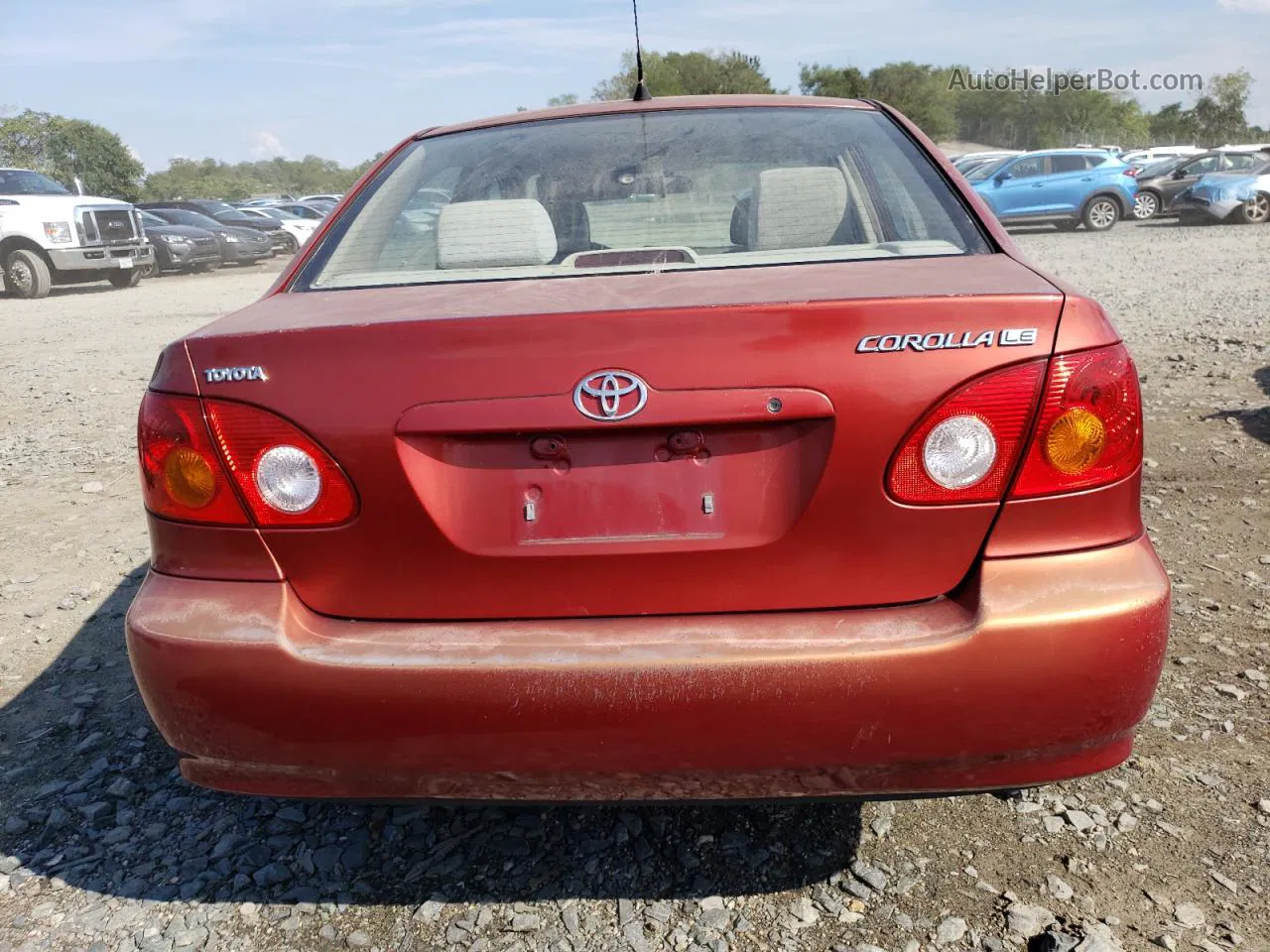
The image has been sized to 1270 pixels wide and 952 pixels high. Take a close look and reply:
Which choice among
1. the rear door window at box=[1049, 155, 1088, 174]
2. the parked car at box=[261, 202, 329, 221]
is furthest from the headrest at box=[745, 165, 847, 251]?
the parked car at box=[261, 202, 329, 221]

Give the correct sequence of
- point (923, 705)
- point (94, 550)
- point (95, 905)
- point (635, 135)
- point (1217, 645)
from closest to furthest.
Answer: point (923, 705), point (95, 905), point (635, 135), point (1217, 645), point (94, 550)

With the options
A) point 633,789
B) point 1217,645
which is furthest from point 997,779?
point 1217,645

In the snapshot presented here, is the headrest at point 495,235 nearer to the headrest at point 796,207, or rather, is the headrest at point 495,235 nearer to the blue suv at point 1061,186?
the headrest at point 796,207

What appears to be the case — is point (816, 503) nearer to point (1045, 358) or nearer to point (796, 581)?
point (796, 581)

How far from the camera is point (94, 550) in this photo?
14.7 ft

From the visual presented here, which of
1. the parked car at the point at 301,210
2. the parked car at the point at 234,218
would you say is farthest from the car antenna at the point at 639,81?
the parked car at the point at 301,210

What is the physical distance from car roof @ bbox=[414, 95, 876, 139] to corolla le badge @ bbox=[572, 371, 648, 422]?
143 centimetres

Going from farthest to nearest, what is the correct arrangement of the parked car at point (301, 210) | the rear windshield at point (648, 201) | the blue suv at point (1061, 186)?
the parked car at point (301, 210)
the blue suv at point (1061, 186)
the rear windshield at point (648, 201)

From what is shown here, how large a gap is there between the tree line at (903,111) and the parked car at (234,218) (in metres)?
14.2

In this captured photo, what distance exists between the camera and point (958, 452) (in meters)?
1.73

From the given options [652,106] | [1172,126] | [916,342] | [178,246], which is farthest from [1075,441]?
[1172,126]

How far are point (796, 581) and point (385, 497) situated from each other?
696 millimetres

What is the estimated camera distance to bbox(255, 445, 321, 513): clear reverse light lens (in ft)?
5.89

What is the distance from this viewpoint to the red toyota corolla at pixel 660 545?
170 cm
